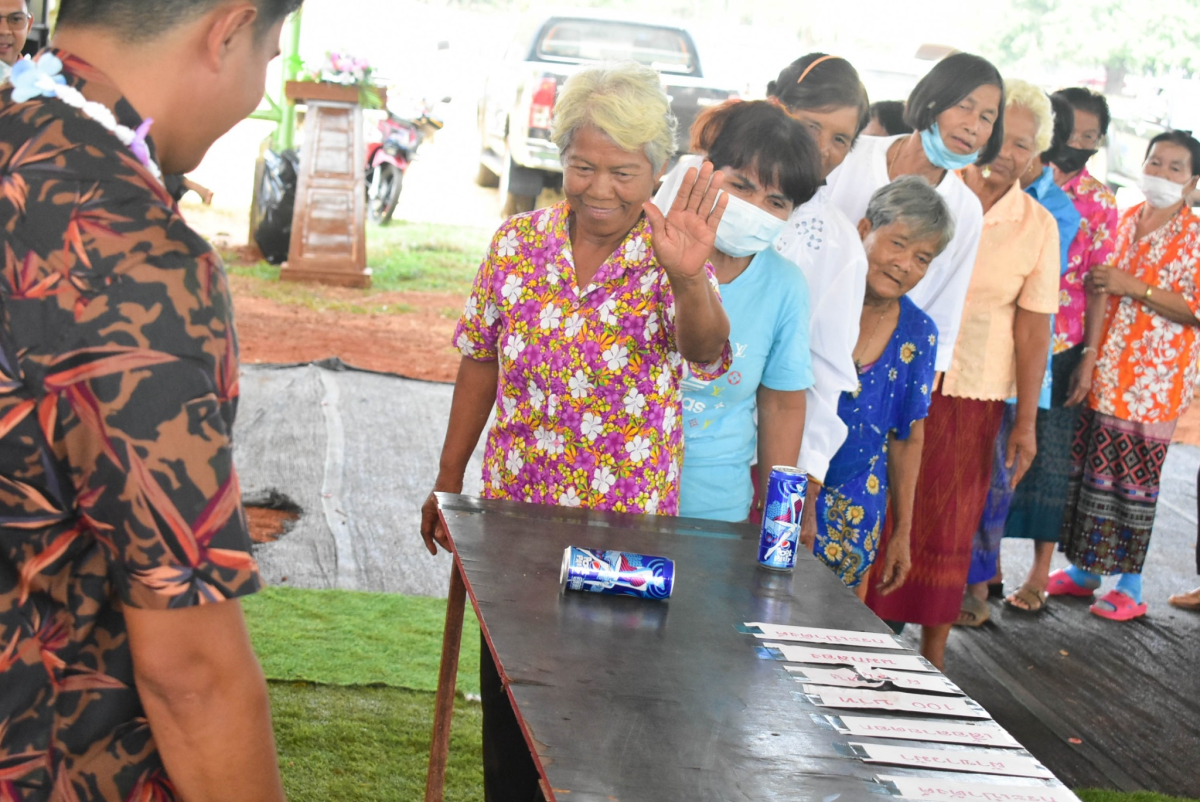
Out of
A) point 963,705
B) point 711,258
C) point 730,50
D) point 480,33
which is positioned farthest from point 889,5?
point 963,705

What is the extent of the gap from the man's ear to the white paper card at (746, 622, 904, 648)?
1.12 metres

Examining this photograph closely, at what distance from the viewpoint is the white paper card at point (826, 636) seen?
1.79m

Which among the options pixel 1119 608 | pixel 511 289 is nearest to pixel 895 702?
pixel 511 289

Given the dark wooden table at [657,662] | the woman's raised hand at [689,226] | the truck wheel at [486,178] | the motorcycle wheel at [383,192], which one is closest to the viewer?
the dark wooden table at [657,662]

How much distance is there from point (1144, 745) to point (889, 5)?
12.8 m

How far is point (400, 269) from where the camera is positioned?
10.2 m

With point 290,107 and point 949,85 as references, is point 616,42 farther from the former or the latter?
point 949,85

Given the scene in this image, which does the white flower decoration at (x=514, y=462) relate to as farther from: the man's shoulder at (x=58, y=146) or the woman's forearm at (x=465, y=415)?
the man's shoulder at (x=58, y=146)

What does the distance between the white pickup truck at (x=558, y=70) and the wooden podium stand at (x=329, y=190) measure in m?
2.12

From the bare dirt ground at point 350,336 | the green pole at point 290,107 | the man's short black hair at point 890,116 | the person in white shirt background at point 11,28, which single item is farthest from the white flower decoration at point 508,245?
the green pole at point 290,107

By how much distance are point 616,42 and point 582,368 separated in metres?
9.69

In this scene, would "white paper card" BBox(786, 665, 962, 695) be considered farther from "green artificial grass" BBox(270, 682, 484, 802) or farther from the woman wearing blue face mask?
"green artificial grass" BBox(270, 682, 484, 802)

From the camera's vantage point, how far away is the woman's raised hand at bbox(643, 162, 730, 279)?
6.55 feet

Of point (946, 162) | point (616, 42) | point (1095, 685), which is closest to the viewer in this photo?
point (946, 162)
